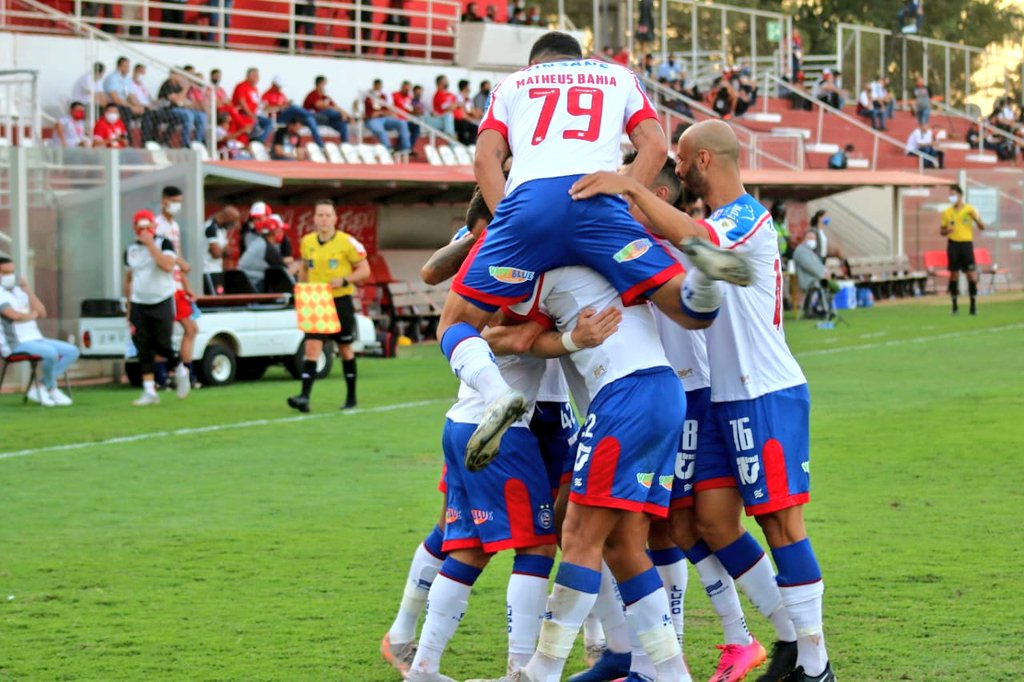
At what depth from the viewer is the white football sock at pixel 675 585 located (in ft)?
19.7

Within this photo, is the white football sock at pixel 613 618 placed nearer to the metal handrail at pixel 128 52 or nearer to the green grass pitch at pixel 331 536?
the green grass pitch at pixel 331 536

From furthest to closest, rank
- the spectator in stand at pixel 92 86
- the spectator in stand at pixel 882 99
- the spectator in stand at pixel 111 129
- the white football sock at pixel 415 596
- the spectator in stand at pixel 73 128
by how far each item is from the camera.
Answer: the spectator in stand at pixel 882 99 → the spectator in stand at pixel 92 86 → the spectator in stand at pixel 73 128 → the spectator in stand at pixel 111 129 → the white football sock at pixel 415 596

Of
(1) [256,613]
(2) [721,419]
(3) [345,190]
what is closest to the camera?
(2) [721,419]

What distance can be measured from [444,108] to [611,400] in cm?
2738

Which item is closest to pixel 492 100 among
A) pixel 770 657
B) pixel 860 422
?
pixel 770 657

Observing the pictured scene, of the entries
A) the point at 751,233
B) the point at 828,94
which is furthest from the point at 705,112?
the point at 751,233

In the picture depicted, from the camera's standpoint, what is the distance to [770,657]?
6035mm

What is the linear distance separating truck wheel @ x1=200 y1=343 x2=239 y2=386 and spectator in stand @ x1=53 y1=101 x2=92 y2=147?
6.31 meters

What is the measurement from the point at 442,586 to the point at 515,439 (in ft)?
1.94

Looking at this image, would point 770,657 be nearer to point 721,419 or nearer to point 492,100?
point 721,419

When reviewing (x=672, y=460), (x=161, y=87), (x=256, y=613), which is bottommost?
(x=256, y=613)

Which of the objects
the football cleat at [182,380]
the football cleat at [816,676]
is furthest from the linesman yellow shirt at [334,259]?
the football cleat at [816,676]

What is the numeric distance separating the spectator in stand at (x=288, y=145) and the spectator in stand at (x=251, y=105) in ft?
0.76

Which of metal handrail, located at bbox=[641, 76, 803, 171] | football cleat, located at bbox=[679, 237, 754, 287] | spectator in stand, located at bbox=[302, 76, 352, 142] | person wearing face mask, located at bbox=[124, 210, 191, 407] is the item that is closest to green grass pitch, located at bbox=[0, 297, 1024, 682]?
person wearing face mask, located at bbox=[124, 210, 191, 407]
